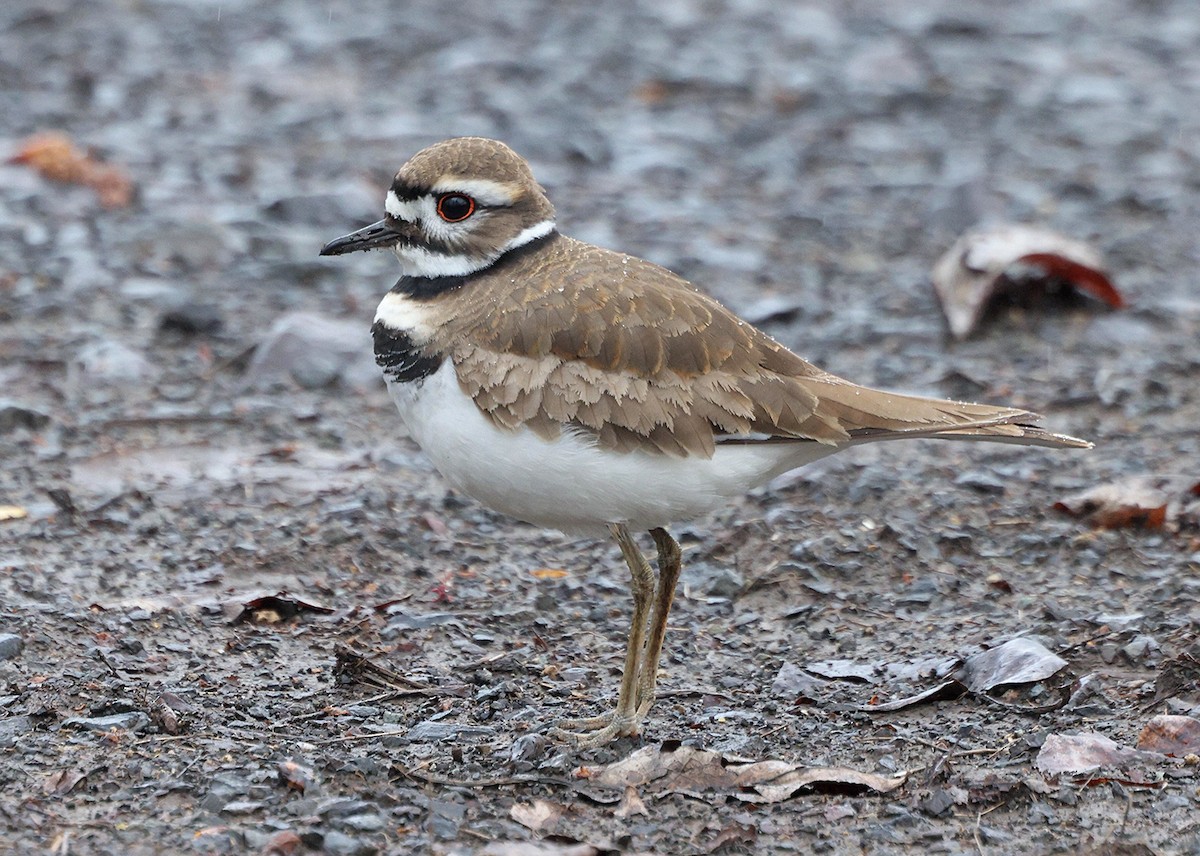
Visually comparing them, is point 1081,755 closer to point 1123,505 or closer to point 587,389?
point 587,389

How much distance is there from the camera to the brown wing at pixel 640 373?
180 inches

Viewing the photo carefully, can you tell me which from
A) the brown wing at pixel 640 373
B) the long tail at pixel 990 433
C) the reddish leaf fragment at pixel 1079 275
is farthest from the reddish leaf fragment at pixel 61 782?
the reddish leaf fragment at pixel 1079 275

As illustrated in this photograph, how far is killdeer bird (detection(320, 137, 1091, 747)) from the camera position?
14.9ft

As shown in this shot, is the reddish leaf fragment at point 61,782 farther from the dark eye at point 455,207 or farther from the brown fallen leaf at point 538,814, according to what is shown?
the dark eye at point 455,207

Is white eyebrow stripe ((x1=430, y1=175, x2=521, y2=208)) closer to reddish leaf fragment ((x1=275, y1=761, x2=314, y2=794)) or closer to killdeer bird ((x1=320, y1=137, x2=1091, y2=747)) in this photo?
killdeer bird ((x1=320, y1=137, x2=1091, y2=747))

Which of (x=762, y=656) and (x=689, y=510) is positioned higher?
(x=689, y=510)

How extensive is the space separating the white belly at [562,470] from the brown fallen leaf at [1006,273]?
394 cm

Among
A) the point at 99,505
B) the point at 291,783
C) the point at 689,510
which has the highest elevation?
the point at 689,510

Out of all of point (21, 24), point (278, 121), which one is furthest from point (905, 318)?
point (21, 24)

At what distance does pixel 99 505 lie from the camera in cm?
632

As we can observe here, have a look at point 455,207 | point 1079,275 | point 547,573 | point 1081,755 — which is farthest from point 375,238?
point 1079,275

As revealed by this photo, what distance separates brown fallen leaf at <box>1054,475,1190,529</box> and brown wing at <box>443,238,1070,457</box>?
4.89 feet

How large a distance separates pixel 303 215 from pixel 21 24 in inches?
178

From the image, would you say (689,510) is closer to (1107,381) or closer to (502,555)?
(502,555)
